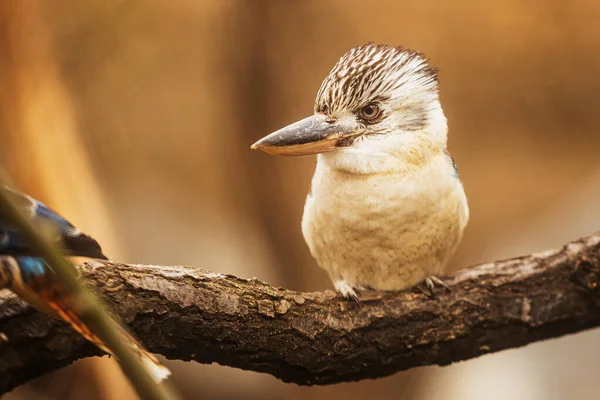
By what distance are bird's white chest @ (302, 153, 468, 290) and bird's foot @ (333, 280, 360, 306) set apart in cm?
4

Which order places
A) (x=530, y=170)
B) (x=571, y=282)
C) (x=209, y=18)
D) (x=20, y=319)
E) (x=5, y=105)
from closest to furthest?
(x=20, y=319), (x=571, y=282), (x=5, y=105), (x=209, y=18), (x=530, y=170)

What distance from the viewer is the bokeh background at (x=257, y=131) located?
105 inches

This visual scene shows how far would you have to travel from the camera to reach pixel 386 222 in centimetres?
169

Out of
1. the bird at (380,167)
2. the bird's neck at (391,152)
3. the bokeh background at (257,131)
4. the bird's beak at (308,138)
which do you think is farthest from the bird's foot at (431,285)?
the bokeh background at (257,131)

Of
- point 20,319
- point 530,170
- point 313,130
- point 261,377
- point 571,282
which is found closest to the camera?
point 20,319

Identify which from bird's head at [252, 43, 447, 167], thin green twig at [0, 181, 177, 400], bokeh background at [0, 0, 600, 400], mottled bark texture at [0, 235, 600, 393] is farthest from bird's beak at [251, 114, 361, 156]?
thin green twig at [0, 181, 177, 400]

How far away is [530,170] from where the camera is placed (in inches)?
157

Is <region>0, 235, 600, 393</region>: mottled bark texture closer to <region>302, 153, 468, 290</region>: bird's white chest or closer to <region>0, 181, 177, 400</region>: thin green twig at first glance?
<region>302, 153, 468, 290</region>: bird's white chest

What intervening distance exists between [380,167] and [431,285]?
36 cm

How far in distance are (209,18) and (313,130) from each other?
1878 mm

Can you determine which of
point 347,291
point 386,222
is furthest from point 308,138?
point 347,291

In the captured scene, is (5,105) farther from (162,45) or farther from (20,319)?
(20,319)

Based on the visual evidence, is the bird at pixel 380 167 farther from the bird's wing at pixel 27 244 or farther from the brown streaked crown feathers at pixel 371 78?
the bird's wing at pixel 27 244

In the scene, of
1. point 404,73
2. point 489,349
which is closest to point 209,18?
point 404,73
